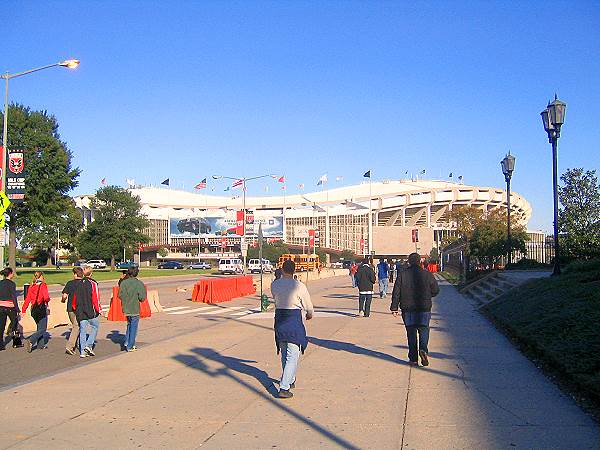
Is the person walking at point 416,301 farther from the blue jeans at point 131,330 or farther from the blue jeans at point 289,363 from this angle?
the blue jeans at point 131,330

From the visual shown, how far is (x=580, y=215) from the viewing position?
2658 centimetres

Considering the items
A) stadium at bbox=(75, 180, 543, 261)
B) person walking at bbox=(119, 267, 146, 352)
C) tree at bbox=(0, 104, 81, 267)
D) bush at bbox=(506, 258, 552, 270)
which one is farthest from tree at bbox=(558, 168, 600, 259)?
stadium at bbox=(75, 180, 543, 261)

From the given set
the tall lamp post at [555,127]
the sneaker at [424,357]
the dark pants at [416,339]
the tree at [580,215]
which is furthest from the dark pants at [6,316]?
the tree at [580,215]

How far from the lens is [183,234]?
146000mm

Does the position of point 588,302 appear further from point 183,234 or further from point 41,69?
point 183,234

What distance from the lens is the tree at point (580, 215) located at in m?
25.4

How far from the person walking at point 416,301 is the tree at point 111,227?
3015 inches

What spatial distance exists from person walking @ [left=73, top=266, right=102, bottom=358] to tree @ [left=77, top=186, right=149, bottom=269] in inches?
2882

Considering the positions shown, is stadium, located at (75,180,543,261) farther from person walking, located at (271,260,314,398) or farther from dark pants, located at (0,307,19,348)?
person walking, located at (271,260,314,398)

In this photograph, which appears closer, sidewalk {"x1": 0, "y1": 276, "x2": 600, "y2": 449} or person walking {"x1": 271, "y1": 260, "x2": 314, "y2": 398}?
sidewalk {"x1": 0, "y1": 276, "x2": 600, "y2": 449}

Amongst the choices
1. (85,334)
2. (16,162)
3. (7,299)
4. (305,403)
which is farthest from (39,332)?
(16,162)

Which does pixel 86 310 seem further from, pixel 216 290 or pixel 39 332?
pixel 216 290

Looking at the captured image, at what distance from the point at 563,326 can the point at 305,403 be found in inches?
207

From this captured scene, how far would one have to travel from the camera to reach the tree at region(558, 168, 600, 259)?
25.4m
